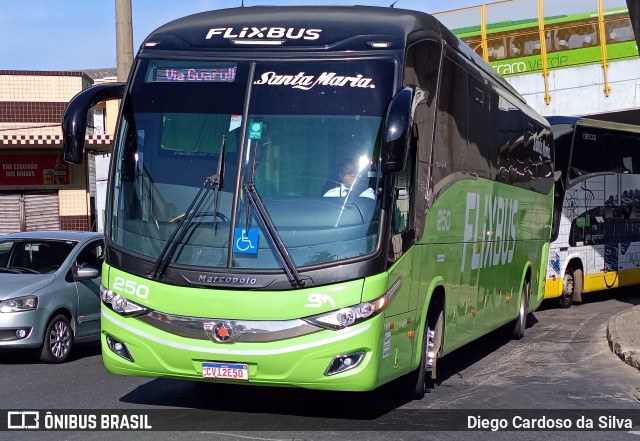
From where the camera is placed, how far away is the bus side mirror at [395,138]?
7.22m

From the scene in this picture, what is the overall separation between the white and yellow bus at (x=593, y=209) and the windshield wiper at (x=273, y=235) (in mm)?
12781

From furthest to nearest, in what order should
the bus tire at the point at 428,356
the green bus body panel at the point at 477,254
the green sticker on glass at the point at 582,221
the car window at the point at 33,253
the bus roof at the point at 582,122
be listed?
the green sticker on glass at the point at 582,221 < the bus roof at the point at 582,122 < the car window at the point at 33,253 < the green bus body panel at the point at 477,254 < the bus tire at the point at 428,356

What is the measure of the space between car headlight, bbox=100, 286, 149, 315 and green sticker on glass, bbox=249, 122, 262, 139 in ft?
5.29

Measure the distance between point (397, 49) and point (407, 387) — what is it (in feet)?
10.5

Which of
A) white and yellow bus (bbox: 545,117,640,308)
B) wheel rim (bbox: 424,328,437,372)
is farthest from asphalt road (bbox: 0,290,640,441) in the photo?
white and yellow bus (bbox: 545,117,640,308)

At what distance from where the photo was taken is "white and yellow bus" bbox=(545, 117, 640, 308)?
1959cm

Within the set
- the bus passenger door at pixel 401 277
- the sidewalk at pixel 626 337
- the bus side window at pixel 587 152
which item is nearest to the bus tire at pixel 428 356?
the bus passenger door at pixel 401 277

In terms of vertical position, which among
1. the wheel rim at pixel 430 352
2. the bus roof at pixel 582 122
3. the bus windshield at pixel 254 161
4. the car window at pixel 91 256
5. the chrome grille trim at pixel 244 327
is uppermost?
the bus roof at pixel 582 122

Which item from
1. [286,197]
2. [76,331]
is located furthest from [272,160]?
[76,331]

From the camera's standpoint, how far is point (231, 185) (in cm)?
764

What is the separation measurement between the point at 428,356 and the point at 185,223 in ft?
9.77

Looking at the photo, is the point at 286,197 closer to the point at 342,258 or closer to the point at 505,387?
the point at 342,258

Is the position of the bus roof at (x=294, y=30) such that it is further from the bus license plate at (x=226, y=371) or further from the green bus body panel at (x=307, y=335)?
the bus license plate at (x=226, y=371)

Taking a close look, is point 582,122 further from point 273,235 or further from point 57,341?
point 273,235
